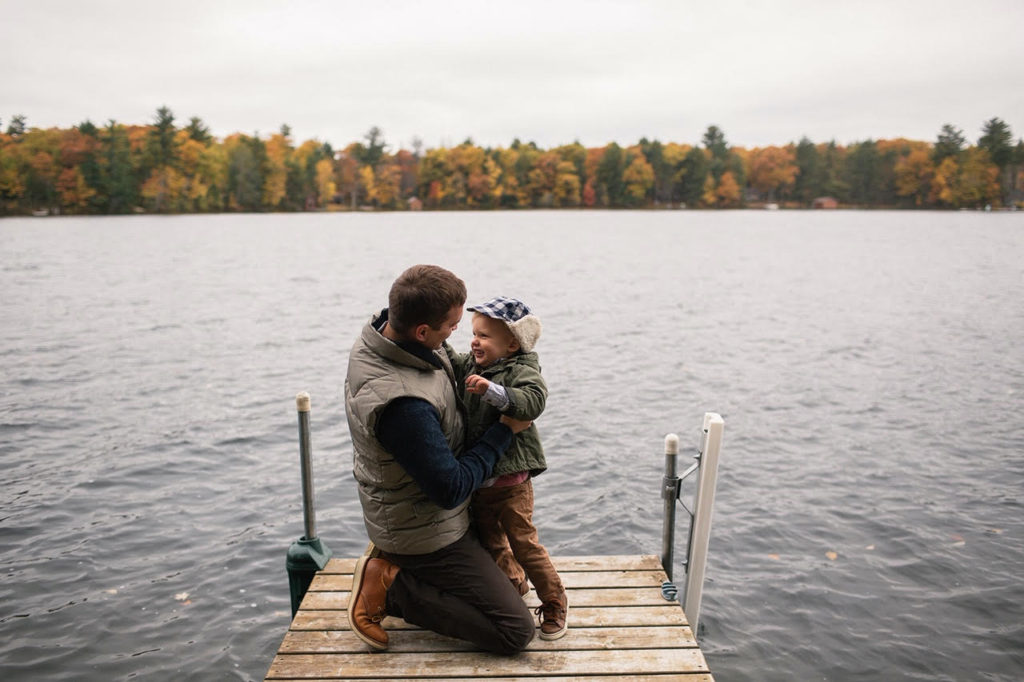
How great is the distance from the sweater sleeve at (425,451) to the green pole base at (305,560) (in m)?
2.11

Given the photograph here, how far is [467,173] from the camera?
5477 inches

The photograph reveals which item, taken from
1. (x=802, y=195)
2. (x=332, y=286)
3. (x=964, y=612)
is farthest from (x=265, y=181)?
(x=964, y=612)

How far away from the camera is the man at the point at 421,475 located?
3.83 meters

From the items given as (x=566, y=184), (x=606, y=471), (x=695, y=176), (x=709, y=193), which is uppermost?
(x=695, y=176)

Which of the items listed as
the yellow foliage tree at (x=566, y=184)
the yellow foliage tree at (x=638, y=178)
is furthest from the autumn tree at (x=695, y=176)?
the yellow foliage tree at (x=566, y=184)

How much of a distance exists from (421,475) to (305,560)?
7.59ft

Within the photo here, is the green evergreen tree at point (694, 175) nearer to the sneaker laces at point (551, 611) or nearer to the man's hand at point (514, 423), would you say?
the sneaker laces at point (551, 611)

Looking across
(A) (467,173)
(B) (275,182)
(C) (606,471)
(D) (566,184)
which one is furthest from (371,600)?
(D) (566,184)

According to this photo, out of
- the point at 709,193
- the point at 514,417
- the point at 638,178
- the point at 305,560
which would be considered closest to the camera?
the point at 514,417

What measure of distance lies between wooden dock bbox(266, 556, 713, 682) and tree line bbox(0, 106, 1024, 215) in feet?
374

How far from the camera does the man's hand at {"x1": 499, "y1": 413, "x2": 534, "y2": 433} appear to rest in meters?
4.14

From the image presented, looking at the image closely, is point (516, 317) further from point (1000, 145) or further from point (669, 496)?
point (1000, 145)

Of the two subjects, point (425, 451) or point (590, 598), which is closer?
point (425, 451)

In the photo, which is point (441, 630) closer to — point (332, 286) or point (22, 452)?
point (22, 452)
